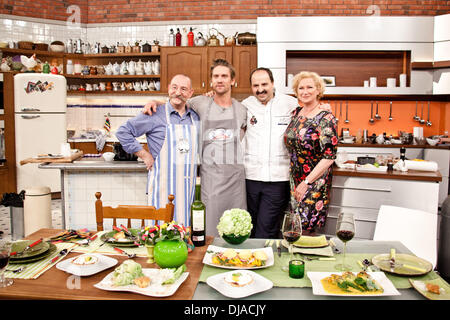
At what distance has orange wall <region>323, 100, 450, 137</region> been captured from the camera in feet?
20.4

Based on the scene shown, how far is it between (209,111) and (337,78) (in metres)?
4.10

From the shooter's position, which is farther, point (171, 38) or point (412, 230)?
point (171, 38)

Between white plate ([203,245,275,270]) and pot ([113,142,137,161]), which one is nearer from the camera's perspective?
white plate ([203,245,275,270])

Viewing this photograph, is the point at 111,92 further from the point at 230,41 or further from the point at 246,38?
the point at 246,38

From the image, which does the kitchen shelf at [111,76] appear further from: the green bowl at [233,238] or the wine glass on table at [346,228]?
the wine glass on table at [346,228]

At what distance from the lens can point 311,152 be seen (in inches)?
109

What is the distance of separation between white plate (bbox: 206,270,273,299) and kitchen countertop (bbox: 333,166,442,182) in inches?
81.0

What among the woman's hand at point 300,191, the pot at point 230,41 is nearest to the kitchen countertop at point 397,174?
the woman's hand at point 300,191

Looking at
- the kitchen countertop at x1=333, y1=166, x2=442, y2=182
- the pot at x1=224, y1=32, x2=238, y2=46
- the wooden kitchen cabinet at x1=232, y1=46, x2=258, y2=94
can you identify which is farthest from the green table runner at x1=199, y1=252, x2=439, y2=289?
the pot at x1=224, y1=32, x2=238, y2=46

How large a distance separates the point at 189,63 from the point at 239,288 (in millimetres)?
5412

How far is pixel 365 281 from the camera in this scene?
1.37m

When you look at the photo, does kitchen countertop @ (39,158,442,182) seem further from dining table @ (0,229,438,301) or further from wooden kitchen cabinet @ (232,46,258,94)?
wooden kitchen cabinet @ (232,46,258,94)

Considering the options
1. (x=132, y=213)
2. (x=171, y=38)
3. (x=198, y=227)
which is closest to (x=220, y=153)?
(x=132, y=213)

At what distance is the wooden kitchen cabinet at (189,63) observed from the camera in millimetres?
6340
